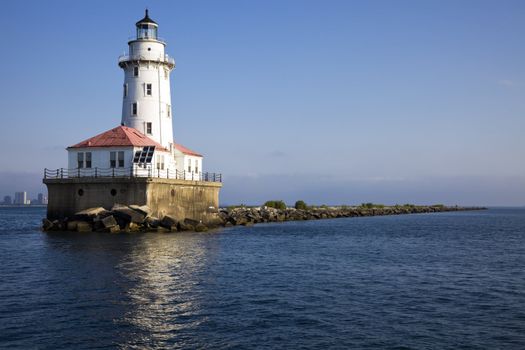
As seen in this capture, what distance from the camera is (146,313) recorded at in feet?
55.9

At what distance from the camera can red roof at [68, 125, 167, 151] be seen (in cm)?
4694

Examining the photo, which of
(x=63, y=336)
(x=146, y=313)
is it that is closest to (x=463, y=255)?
(x=146, y=313)

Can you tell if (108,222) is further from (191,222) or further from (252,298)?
(252,298)

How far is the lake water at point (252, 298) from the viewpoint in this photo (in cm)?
1455

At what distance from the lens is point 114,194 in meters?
44.8

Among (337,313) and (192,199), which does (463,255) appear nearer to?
(337,313)

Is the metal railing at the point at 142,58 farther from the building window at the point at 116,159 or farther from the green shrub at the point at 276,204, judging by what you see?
the green shrub at the point at 276,204

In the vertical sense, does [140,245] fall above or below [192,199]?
below

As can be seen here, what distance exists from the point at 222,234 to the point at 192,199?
6.60m

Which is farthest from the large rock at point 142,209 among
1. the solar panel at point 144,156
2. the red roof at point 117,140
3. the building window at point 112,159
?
the red roof at point 117,140

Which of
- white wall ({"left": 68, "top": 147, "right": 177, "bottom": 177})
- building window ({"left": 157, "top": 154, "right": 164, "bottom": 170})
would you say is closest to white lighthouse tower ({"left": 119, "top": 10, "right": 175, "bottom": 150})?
building window ({"left": 157, "top": 154, "right": 164, "bottom": 170})

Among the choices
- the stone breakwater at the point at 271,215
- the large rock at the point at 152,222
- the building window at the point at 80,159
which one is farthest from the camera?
the stone breakwater at the point at 271,215

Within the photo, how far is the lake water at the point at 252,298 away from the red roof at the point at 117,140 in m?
14.0

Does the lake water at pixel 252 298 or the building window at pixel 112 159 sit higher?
the building window at pixel 112 159
